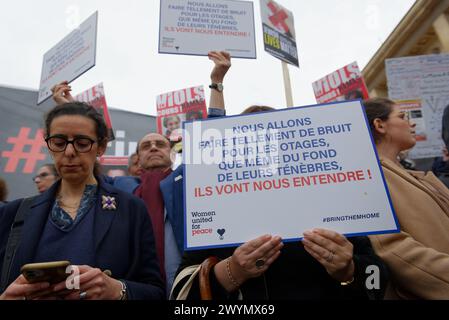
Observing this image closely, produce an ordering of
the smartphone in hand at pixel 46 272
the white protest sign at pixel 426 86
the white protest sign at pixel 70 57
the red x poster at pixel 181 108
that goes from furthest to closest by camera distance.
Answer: the red x poster at pixel 181 108 < the white protest sign at pixel 426 86 < the white protest sign at pixel 70 57 < the smartphone in hand at pixel 46 272

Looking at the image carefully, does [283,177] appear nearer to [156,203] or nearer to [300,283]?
[300,283]

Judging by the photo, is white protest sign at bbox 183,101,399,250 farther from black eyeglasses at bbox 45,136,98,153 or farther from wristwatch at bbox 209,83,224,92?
wristwatch at bbox 209,83,224,92

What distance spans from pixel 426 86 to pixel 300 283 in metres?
3.63

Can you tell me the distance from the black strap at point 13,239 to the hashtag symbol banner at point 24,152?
173 inches

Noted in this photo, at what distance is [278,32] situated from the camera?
438 cm

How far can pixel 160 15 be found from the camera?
142 inches

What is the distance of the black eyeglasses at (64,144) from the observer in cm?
170

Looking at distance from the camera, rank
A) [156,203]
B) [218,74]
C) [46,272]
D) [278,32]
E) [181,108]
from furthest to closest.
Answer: [181,108] → [278,32] → [218,74] → [156,203] → [46,272]

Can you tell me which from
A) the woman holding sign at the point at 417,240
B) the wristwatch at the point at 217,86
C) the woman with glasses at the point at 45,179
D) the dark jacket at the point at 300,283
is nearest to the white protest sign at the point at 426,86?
the woman holding sign at the point at 417,240

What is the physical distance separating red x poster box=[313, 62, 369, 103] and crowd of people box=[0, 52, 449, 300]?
2275mm

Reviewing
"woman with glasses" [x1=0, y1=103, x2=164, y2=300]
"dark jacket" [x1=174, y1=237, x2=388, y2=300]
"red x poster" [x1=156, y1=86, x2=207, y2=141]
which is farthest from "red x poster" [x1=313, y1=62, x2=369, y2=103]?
"woman with glasses" [x1=0, y1=103, x2=164, y2=300]

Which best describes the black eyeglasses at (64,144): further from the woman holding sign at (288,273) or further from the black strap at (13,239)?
the woman holding sign at (288,273)

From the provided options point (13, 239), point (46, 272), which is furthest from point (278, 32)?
point (46, 272)

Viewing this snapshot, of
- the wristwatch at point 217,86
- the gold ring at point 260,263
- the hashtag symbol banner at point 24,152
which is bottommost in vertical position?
the gold ring at point 260,263
